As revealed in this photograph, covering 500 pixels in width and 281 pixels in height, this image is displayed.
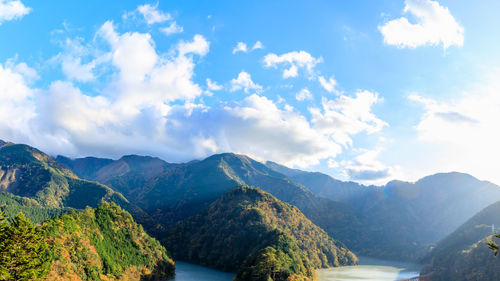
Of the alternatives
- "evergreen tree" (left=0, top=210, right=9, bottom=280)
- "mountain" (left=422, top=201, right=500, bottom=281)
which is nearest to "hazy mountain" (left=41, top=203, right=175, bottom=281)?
"evergreen tree" (left=0, top=210, right=9, bottom=280)

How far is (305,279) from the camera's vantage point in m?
134

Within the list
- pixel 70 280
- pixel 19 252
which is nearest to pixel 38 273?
pixel 19 252

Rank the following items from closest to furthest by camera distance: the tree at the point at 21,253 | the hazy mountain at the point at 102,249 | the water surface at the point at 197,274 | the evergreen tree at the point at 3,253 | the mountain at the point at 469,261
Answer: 1. the evergreen tree at the point at 3,253
2. the tree at the point at 21,253
3. the hazy mountain at the point at 102,249
4. the mountain at the point at 469,261
5. the water surface at the point at 197,274

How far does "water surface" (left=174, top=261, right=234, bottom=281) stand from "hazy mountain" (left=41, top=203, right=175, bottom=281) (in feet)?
27.1

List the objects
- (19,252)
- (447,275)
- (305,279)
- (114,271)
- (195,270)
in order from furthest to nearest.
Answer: (195,270) < (447,275) < (305,279) < (114,271) < (19,252)

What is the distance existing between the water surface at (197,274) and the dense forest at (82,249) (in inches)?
321

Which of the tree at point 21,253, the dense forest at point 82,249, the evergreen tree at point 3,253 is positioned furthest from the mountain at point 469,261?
the evergreen tree at point 3,253

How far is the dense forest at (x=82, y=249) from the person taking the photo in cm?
6506

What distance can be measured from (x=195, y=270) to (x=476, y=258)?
13790cm

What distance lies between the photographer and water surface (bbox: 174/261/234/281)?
146875 mm

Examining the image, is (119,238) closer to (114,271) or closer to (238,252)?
(114,271)

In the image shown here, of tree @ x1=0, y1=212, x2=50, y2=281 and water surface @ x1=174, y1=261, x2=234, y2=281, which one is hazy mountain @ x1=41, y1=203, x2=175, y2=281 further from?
water surface @ x1=174, y1=261, x2=234, y2=281

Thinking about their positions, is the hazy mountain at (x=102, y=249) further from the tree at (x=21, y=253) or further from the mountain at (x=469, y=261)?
the mountain at (x=469, y=261)

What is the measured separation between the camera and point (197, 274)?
159125 millimetres
